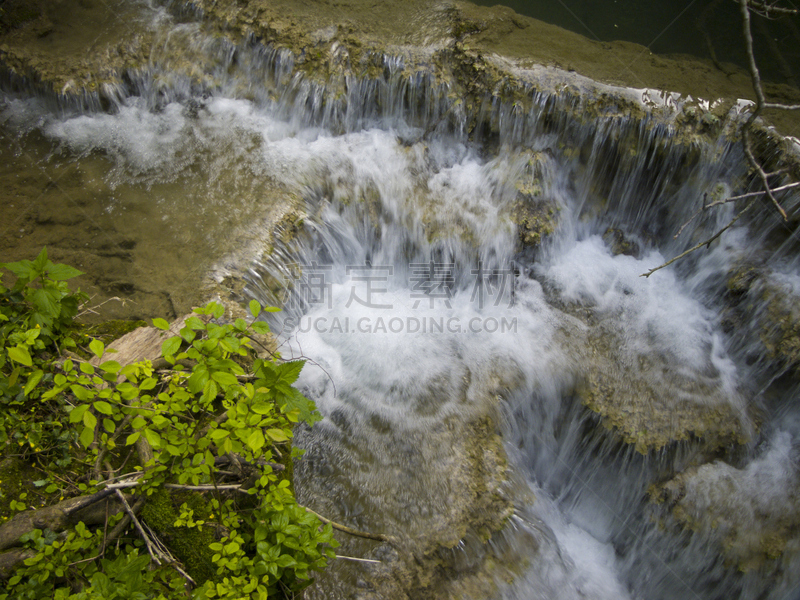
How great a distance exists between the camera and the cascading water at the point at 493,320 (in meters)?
3.14

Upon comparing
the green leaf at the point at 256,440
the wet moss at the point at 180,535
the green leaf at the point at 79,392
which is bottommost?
the wet moss at the point at 180,535

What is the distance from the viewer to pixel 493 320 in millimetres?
4094

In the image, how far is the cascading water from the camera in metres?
3.14

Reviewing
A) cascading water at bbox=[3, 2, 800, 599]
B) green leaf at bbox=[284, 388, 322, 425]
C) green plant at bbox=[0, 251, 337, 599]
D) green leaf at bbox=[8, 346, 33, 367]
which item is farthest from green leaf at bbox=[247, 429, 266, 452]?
cascading water at bbox=[3, 2, 800, 599]

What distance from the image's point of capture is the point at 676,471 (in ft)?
11.6

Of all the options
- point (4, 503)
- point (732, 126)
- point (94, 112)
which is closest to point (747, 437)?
point (732, 126)

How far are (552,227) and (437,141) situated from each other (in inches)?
56.2

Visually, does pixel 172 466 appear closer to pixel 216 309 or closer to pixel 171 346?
pixel 171 346

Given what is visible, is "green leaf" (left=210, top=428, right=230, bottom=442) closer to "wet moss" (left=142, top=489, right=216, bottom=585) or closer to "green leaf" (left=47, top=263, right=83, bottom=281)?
"wet moss" (left=142, top=489, right=216, bottom=585)

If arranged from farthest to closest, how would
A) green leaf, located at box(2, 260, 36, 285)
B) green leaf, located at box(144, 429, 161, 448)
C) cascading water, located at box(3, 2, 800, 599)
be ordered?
cascading water, located at box(3, 2, 800, 599) < green leaf, located at box(2, 260, 36, 285) < green leaf, located at box(144, 429, 161, 448)

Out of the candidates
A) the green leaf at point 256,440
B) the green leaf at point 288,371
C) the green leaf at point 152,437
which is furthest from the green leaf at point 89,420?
the green leaf at point 288,371

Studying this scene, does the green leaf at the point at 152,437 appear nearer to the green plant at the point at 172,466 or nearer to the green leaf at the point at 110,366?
the green plant at the point at 172,466

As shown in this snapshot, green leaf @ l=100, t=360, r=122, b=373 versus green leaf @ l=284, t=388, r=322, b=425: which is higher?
green leaf @ l=100, t=360, r=122, b=373

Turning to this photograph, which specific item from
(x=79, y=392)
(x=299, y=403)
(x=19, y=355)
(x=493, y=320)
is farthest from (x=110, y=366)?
(x=493, y=320)
